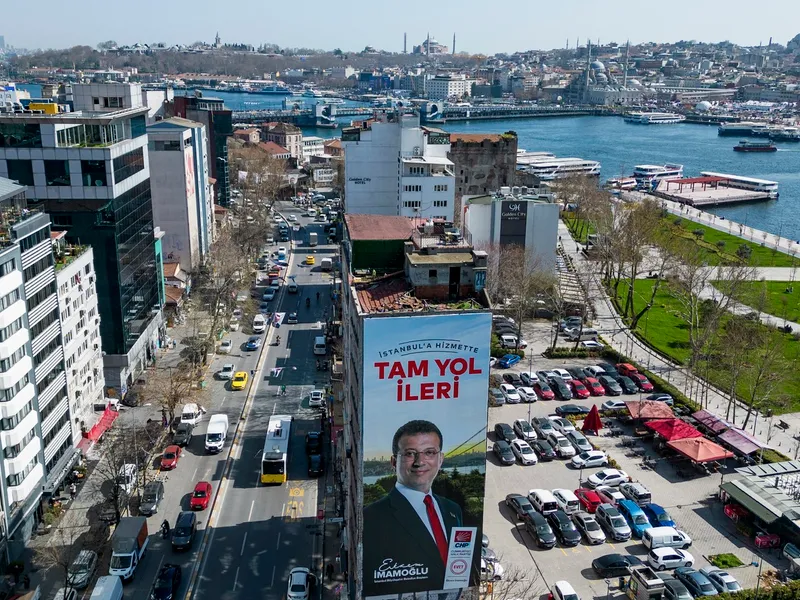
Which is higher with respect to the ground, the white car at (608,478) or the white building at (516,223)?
the white building at (516,223)

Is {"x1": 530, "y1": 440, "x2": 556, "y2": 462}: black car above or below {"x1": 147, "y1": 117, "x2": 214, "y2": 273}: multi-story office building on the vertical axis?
below

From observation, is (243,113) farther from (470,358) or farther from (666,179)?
(470,358)

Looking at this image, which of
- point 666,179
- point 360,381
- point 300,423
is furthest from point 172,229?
point 666,179

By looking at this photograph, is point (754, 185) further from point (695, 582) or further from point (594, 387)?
point (695, 582)

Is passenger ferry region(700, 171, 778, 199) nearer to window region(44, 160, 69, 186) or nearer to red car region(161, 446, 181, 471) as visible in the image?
window region(44, 160, 69, 186)

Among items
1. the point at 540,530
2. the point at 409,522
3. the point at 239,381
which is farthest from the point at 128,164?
the point at 540,530

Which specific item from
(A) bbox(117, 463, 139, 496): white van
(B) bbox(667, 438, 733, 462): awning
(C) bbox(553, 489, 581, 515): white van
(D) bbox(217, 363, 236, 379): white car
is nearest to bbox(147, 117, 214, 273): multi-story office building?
(D) bbox(217, 363, 236, 379): white car

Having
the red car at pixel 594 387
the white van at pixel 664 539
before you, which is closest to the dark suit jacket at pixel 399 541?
the white van at pixel 664 539

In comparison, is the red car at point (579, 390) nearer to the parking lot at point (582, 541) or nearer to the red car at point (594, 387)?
the red car at point (594, 387)
